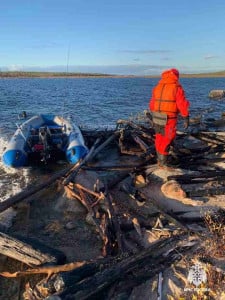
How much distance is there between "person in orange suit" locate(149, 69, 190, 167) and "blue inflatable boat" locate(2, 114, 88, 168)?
2728 millimetres

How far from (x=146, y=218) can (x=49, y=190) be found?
2.64m

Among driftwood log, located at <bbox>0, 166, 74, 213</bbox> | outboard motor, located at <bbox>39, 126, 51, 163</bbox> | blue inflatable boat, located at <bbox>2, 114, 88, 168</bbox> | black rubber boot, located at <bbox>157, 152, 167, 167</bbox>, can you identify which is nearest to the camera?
driftwood log, located at <bbox>0, 166, 74, 213</bbox>

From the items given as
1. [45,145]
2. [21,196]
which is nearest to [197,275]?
[21,196]

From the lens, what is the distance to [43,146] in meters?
9.88

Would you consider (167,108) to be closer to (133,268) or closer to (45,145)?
(45,145)

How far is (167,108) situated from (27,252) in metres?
4.83

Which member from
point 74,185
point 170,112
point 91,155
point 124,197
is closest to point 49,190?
point 74,185

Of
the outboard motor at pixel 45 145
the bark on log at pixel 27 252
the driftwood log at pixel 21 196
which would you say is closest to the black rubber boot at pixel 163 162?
the driftwood log at pixel 21 196

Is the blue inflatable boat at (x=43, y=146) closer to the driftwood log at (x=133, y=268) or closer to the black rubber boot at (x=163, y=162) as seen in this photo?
the black rubber boot at (x=163, y=162)

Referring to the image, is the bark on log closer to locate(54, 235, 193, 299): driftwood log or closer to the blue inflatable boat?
locate(54, 235, 193, 299): driftwood log

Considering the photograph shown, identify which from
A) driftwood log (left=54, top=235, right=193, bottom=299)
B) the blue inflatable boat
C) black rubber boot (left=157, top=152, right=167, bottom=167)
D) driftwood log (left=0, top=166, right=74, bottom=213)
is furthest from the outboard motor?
driftwood log (left=54, top=235, right=193, bottom=299)

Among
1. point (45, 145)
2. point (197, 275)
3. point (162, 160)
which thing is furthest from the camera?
point (45, 145)

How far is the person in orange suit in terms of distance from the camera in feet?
25.0

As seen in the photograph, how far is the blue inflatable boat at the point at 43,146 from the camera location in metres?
9.52
